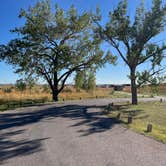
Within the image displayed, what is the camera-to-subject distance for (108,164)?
22.2 feet

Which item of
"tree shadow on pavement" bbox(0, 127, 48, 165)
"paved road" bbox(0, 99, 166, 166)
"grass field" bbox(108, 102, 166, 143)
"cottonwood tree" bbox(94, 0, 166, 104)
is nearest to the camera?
"paved road" bbox(0, 99, 166, 166)

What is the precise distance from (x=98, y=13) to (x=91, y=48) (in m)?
6.73

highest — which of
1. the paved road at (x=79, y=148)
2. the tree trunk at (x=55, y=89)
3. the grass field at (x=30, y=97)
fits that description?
the tree trunk at (x=55, y=89)

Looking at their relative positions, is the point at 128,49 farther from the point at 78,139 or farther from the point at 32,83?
the point at 78,139

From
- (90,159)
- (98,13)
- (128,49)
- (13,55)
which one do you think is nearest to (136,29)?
(128,49)

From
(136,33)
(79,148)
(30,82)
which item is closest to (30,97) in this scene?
(30,82)

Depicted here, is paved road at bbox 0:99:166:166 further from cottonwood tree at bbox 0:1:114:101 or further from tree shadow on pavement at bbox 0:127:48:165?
cottonwood tree at bbox 0:1:114:101

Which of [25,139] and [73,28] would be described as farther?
[73,28]

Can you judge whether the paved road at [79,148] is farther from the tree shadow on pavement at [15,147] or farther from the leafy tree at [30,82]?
the leafy tree at [30,82]

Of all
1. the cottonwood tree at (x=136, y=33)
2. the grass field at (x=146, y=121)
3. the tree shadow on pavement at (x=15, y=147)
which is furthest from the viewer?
the cottonwood tree at (x=136, y=33)

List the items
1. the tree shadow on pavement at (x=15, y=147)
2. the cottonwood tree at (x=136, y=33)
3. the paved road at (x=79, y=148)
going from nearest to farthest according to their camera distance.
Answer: the paved road at (x=79, y=148)
the tree shadow on pavement at (x=15, y=147)
the cottonwood tree at (x=136, y=33)

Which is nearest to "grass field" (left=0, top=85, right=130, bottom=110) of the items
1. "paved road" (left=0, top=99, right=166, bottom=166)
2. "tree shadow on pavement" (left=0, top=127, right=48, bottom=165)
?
"paved road" (left=0, top=99, right=166, bottom=166)

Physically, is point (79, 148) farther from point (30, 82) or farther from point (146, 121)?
point (30, 82)

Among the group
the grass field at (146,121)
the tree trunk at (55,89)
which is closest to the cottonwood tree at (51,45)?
the tree trunk at (55,89)
